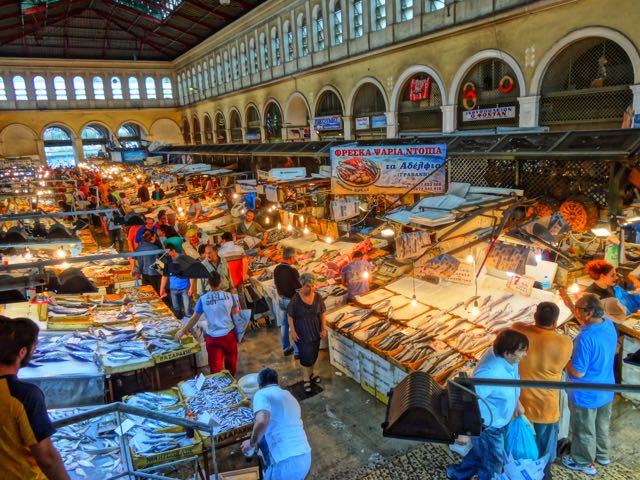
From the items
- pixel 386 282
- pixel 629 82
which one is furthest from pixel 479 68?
pixel 386 282

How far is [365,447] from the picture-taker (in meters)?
5.60

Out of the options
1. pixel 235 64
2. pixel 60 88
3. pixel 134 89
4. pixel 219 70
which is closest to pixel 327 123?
pixel 235 64

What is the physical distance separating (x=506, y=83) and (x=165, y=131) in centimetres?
3995

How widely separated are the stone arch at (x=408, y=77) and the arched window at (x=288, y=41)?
29.9 ft

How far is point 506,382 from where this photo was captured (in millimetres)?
1903

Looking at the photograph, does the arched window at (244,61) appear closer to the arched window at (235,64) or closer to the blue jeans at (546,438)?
A: the arched window at (235,64)

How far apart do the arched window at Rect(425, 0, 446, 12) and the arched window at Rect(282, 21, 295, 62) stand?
34.3 ft

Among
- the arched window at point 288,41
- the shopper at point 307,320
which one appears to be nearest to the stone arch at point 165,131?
the arched window at point 288,41

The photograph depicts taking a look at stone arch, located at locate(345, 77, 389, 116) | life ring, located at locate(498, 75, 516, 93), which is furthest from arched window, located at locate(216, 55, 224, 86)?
life ring, located at locate(498, 75, 516, 93)

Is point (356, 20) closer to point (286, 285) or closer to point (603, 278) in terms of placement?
point (286, 285)

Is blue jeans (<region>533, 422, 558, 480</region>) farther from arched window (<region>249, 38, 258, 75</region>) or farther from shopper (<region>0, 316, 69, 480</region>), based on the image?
arched window (<region>249, 38, 258, 75</region>)

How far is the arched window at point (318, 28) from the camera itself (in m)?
22.0

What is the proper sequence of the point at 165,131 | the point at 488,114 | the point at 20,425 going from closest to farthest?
the point at 20,425
the point at 488,114
the point at 165,131

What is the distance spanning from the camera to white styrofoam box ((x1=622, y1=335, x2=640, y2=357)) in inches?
240
